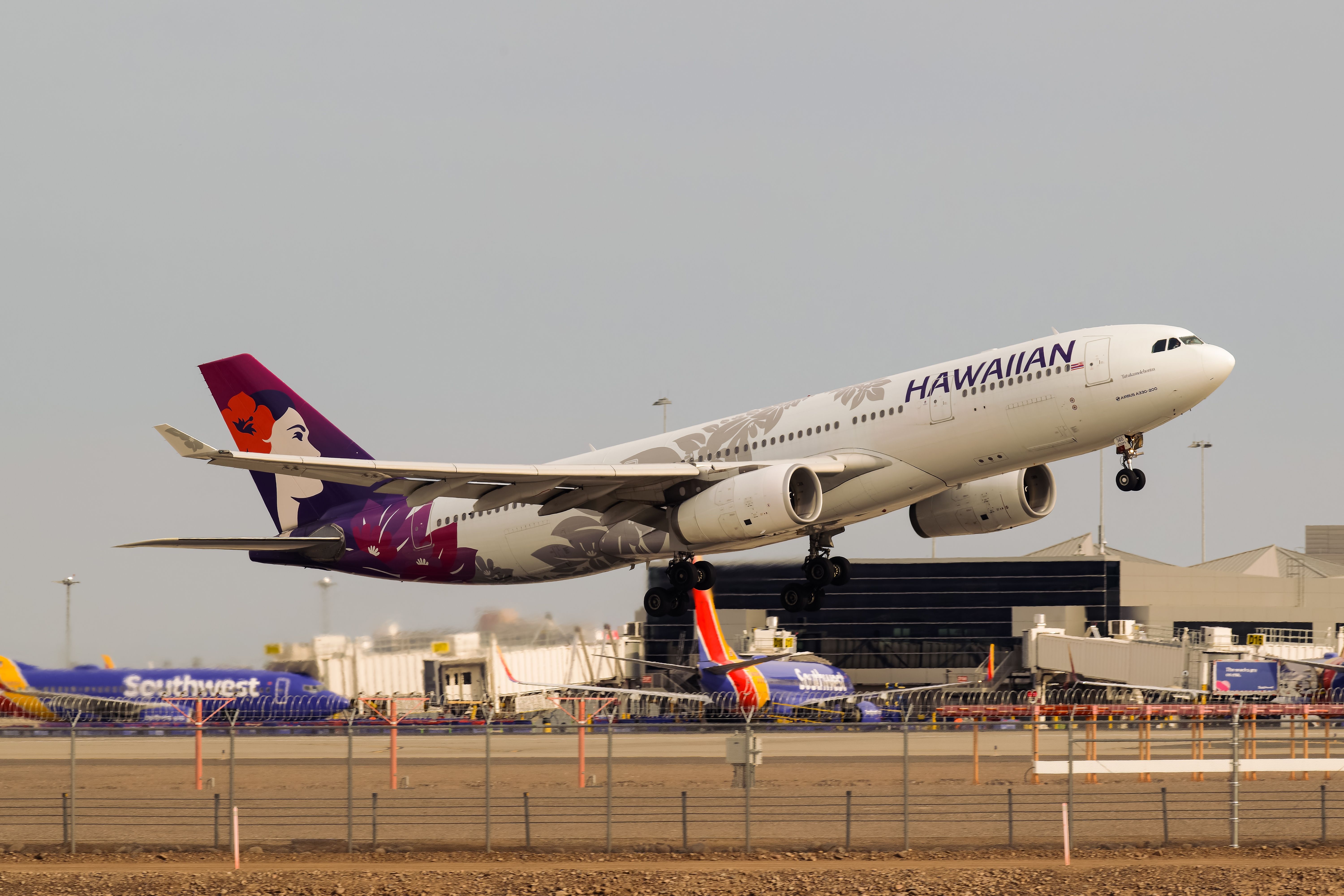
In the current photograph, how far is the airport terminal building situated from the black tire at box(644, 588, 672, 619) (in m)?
49.0

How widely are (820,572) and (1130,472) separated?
30.6ft

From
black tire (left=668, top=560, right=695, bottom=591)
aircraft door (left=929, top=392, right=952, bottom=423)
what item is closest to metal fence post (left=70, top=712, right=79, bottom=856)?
black tire (left=668, top=560, right=695, bottom=591)

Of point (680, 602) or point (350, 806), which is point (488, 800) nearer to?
point (350, 806)

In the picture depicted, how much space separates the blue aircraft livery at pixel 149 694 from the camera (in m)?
52.1

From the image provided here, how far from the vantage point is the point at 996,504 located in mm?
38938

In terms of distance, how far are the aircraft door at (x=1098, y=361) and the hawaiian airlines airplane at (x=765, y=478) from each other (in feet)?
0.12

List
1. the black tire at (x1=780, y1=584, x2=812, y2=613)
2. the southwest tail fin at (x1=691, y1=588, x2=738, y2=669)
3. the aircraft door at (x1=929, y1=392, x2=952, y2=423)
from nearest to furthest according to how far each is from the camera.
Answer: the aircraft door at (x1=929, y1=392, x2=952, y2=423) → the black tire at (x1=780, y1=584, x2=812, y2=613) → the southwest tail fin at (x1=691, y1=588, x2=738, y2=669)

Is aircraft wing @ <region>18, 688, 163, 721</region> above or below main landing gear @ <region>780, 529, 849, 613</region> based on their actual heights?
below

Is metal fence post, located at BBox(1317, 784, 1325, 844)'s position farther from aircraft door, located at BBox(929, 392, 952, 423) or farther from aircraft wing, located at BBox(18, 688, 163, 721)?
aircraft wing, located at BBox(18, 688, 163, 721)

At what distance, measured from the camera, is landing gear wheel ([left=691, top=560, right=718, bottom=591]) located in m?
37.6

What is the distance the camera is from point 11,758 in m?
42.2

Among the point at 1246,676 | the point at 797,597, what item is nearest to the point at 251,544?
the point at 797,597

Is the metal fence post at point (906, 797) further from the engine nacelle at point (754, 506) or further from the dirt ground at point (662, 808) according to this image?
the engine nacelle at point (754, 506)

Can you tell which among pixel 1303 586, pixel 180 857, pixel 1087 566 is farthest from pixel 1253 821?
pixel 1303 586
